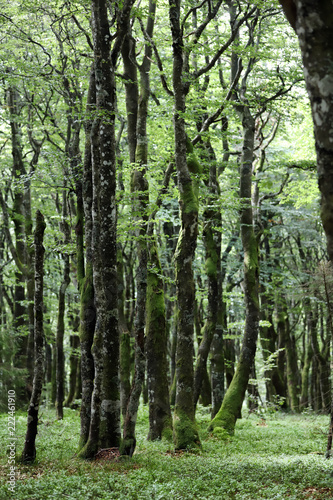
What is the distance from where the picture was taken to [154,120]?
1764 centimetres

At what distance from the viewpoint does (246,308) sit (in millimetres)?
14742

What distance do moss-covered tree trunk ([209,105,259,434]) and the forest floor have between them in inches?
56.8

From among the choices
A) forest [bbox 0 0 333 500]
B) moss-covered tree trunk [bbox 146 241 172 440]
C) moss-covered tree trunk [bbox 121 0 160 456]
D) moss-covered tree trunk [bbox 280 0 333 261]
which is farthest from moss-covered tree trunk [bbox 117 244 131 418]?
moss-covered tree trunk [bbox 280 0 333 261]

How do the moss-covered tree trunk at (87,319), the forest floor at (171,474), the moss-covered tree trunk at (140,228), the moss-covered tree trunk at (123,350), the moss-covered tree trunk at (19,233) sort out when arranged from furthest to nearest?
the moss-covered tree trunk at (19,233), the moss-covered tree trunk at (123,350), the moss-covered tree trunk at (87,319), the moss-covered tree trunk at (140,228), the forest floor at (171,474)

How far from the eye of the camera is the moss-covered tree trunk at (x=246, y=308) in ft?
45.9

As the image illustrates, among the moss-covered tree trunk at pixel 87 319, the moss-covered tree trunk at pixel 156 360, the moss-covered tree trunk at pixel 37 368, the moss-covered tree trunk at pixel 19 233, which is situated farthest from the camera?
the moss-covered tree trunk at pixel 19 233

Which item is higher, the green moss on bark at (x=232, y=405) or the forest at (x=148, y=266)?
the forest at (x=148, y=266)

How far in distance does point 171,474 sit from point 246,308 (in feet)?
24.7

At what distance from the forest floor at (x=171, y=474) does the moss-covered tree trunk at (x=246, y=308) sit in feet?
4.74

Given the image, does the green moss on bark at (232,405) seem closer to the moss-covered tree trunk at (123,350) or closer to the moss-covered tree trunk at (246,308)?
the moss-covered tree trunk at (246,308)

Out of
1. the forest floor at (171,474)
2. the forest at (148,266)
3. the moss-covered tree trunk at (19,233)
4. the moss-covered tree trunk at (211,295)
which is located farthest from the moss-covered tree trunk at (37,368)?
the moss-covered tree trunk at (19,233)

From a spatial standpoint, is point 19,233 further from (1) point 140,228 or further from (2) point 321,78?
(2) point 321,78

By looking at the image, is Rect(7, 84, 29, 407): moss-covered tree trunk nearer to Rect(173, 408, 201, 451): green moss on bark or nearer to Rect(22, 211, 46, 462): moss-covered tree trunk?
Rect(22, 211, 46, 462): moss-covered tree trunk

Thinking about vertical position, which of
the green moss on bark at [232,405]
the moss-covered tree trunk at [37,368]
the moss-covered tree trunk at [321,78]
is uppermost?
the moss-covered tree trunk at [321,78]
